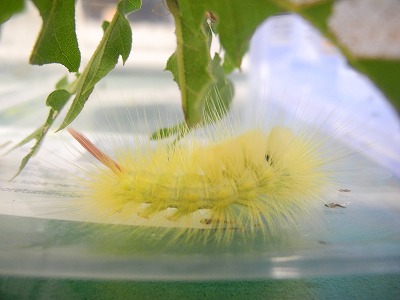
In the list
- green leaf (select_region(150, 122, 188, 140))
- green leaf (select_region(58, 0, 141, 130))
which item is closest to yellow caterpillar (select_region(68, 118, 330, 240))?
green leaf (select_region(150, 122, 188, 140))

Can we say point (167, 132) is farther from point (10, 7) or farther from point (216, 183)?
point (10, 7)

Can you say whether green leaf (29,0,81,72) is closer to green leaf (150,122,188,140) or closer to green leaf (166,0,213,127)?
green leaf (166,0,213,127)

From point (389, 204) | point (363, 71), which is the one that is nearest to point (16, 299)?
point (363, 71)

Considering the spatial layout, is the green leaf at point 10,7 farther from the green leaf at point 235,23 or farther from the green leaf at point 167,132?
the green leaf at point 167,132

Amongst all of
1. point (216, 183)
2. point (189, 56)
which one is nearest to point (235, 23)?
point (189, 56)

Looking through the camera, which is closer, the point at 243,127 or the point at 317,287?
the point at 317,287

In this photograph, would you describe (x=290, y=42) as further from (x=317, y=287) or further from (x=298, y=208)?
(x=317, y=287)
